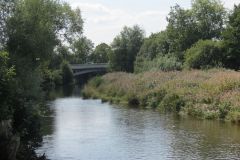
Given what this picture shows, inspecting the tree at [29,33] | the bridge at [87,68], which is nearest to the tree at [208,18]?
the tree at [29,33]

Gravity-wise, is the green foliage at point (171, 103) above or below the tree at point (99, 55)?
below

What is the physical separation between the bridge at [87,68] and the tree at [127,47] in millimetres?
20232

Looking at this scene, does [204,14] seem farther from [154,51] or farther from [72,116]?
[72,116]

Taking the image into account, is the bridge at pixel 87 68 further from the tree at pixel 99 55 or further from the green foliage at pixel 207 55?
the green foliage at pixel 207 55

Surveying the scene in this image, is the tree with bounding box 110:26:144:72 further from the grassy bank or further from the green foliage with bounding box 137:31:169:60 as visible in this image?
the grassy bank

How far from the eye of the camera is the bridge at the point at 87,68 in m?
119

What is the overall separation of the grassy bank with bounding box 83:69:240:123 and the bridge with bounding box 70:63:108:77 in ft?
194

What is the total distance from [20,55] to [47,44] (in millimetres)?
2166

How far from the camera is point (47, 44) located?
31234 mm

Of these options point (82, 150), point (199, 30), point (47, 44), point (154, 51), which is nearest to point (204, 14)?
point (199, 30)

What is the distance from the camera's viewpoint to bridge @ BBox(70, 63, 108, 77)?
119 metres

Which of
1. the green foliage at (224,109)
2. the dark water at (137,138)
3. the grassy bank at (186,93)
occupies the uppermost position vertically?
the grassy bank at (186,93)

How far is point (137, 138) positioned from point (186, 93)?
14122mm

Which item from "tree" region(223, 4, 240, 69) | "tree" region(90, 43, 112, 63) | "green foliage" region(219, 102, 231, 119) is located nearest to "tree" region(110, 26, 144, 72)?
"tree" region(223, 4, 240, 69)
